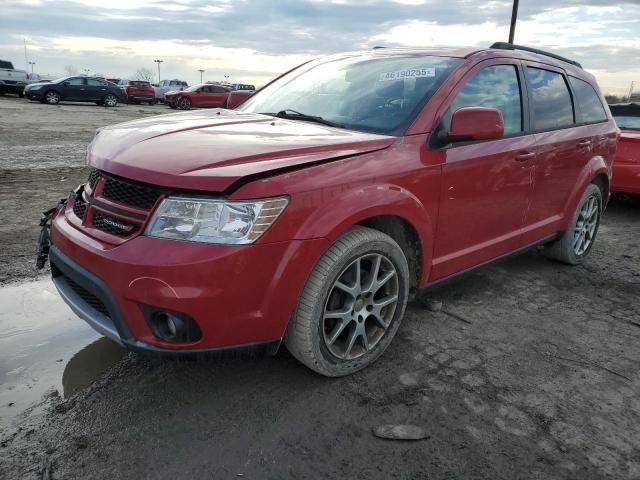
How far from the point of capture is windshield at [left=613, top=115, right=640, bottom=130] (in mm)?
7297

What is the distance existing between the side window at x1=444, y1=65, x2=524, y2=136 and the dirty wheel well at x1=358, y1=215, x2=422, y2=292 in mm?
741

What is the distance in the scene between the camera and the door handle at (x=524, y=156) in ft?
11.7

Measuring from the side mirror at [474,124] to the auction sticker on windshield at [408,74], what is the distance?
1.54ft

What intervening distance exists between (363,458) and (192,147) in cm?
156

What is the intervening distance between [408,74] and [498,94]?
2.37 ft

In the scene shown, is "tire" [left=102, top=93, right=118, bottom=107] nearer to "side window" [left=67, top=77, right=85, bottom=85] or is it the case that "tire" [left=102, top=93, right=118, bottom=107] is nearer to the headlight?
"side window" [left=67, top=77, right=85, bottom=85]

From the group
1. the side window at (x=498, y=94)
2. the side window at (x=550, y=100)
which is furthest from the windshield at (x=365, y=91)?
the side window at (x=550, y=100)

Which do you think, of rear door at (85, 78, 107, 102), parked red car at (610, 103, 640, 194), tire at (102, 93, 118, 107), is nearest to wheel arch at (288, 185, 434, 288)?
parked red car at (610, 103, 640, 194)

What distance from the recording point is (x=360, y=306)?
9.02ft

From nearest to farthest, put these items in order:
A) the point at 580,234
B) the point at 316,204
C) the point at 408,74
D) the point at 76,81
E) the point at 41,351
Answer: the point at 316,204
the point at 41,351
the point at 408,74
the point at 580,234
the point at 76,81

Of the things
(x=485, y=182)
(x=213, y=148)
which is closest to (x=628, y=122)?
(x=485, y=182)

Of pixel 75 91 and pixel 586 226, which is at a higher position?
pixel 75 91

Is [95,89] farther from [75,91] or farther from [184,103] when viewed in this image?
[184,103]

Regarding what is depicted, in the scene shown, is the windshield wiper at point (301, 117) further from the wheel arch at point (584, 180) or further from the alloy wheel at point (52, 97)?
the alloy wheel at point (52, 97)
